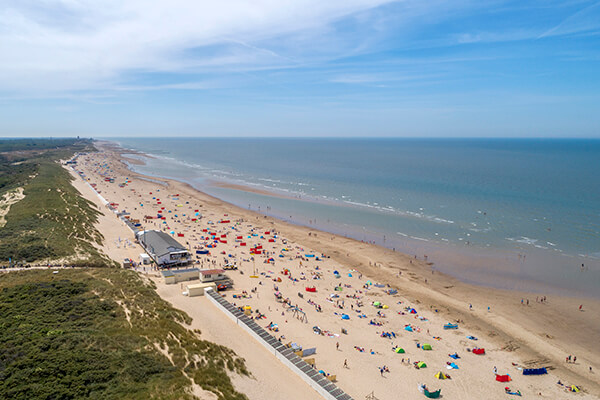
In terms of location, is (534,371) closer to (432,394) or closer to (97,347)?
(432,394)

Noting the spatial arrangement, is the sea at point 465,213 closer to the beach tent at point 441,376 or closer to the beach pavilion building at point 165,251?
the beach tent at point 441,376

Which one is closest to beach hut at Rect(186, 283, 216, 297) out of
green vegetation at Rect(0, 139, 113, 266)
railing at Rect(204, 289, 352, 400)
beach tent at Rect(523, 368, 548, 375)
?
railing at Rect(204, 289, 352, 400)

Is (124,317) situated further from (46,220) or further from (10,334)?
(46,220)

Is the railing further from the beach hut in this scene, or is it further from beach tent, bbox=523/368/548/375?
beach tent, bbox=523/368/548/375

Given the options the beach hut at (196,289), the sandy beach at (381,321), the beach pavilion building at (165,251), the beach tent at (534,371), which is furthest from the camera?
the beach pavilion building at (165,251)

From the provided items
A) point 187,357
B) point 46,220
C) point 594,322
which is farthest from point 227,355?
point 46,220

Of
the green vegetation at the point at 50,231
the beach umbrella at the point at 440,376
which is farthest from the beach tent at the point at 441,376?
the green vegetation at the point at 50,231
